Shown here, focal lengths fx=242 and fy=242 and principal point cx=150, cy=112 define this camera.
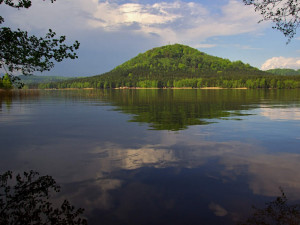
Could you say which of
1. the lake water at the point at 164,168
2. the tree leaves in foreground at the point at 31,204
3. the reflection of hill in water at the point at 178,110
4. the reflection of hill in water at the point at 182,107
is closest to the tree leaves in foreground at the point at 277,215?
the lake water at the point at 164,168

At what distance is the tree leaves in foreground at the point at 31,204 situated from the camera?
8.19 meters

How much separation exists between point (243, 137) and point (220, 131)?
2.75 metres

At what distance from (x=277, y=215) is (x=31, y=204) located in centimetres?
893

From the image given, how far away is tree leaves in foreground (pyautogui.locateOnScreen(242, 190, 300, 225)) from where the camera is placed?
26.2ft

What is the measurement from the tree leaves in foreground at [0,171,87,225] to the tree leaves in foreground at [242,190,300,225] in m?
5.86

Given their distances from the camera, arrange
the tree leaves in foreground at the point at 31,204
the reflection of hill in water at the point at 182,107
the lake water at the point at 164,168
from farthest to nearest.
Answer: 1. the reflection of hill in water at the point at 182,107
2. the lake water at the point at 164,168
3. the tree leaves in foreground at the point at 31,204

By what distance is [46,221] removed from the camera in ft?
26.6

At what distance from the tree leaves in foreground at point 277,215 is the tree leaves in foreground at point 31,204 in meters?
5.86

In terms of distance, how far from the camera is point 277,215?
27.5 feet

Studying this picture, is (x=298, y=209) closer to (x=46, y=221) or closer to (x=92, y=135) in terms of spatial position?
(x=46, y=221)

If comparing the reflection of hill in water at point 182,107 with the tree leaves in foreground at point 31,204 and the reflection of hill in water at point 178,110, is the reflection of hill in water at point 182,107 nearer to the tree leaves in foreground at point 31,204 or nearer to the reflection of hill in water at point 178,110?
the reflection of hill in water at point 178,110

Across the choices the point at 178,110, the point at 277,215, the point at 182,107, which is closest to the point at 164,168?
the point at 277,215

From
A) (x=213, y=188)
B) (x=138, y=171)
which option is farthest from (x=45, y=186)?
(x=213, y=188)

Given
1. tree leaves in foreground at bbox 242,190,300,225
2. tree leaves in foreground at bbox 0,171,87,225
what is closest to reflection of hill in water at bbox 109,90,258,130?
tree leaves in foreground at bbox 0,171,87,225
